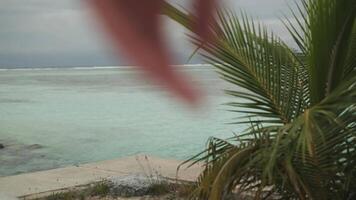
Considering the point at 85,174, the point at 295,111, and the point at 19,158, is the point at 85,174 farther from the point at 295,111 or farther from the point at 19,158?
the point at 295,111

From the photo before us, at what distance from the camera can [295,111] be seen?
3.93 meters

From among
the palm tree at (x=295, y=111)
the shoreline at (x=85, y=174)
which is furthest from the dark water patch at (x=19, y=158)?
the palm tree at (x=295, y=111)

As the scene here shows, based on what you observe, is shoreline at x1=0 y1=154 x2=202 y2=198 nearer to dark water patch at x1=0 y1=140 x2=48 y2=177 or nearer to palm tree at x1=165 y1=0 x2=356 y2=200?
dark water patch at x1=0 y1=140 x2=48 y2=177

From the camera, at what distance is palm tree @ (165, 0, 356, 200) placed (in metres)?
Answer: 3.52

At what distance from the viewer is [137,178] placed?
6.70 metres

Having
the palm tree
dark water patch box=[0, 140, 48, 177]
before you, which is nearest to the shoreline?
dark water patch box=[0, 140, 48, 177]

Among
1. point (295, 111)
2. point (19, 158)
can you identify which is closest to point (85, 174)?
point (19, 158)

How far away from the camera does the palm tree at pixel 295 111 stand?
3521mm

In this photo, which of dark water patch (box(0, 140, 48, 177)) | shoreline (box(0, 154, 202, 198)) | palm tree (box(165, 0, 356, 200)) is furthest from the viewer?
dark water patch (box(0, 140, 48, 177))

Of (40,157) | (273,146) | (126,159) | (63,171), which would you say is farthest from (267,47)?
(40,157)

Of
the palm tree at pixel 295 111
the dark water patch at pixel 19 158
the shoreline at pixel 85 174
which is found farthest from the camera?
the dark water patch at pixel 19 158

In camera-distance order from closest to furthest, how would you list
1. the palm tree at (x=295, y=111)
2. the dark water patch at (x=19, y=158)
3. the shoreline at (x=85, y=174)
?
the palm tree at (x=295, y=111) < the shoreline at (x=85, y=174) < the dark water patch at (x=19, y=158)

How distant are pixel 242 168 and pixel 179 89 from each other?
3.50m

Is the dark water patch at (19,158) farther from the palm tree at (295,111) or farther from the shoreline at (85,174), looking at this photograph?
the palm tree at (295,111)
